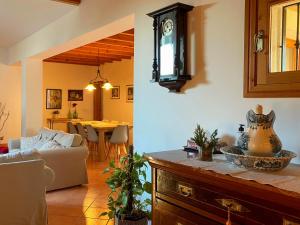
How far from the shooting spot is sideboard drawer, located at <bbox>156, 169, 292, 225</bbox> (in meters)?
1.13

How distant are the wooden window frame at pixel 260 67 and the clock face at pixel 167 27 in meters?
0.59

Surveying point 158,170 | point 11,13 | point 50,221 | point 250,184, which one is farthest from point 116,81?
point 250,184

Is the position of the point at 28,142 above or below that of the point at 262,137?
below

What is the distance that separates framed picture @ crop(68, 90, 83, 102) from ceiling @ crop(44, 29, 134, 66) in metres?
0.93

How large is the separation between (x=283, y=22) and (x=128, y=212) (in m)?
1.75

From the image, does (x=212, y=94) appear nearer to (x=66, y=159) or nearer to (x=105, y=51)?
(x=66, y=159)

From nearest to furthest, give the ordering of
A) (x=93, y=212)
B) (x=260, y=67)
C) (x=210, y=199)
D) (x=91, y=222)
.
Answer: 1. (x=210, y=199)
2. (x=260, y=67)
3. (x=91, y=222)
4. (x=93, y=212)

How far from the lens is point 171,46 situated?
7.16 feet

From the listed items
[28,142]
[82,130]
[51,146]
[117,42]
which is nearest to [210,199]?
[51,146]

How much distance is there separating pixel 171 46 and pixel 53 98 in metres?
7.53

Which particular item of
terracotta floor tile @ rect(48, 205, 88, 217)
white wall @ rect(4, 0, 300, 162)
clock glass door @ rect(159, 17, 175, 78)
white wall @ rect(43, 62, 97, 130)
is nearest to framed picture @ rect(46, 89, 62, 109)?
white wall @ rect(43, 62, 97, 130)

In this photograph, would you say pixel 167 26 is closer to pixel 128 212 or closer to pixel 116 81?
pixel 128 212

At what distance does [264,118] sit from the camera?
138cm

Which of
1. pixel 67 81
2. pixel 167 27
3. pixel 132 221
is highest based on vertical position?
pixel 67 81
